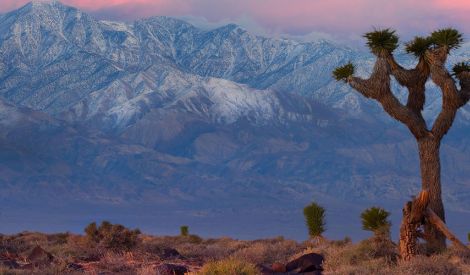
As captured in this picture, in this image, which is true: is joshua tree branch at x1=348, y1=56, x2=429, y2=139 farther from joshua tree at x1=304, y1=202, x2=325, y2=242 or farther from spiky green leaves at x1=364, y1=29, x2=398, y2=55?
joshua tree at x1=304, y1=202, x2=325, y2=242

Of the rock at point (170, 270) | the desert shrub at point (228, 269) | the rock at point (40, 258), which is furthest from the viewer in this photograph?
the rock at point (40, 258)

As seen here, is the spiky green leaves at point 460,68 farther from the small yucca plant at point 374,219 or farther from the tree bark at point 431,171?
the small yucca plant at point 374,219

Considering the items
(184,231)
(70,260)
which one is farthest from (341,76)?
(184,231)

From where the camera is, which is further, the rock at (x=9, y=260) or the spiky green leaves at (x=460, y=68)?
the spiky green leaves at (x=460, y=68)

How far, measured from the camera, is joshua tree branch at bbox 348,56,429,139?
106 feet

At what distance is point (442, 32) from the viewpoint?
112ft

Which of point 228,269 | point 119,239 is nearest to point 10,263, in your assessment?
point 119,239

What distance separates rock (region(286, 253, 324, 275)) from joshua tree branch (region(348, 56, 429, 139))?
267 inches

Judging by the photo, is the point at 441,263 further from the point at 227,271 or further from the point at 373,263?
the point at 227,271

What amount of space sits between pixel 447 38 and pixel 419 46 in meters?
1.05

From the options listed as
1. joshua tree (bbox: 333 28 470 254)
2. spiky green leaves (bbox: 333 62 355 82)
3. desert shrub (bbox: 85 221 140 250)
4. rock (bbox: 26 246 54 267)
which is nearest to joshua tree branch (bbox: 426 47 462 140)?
joshua tree (bbox: 333 28 470 254)

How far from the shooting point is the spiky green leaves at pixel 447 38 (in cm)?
3391

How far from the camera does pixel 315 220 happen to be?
4378 cm

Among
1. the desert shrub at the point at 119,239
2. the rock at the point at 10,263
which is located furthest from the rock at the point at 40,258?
the desert shrub at the point at 119,239
